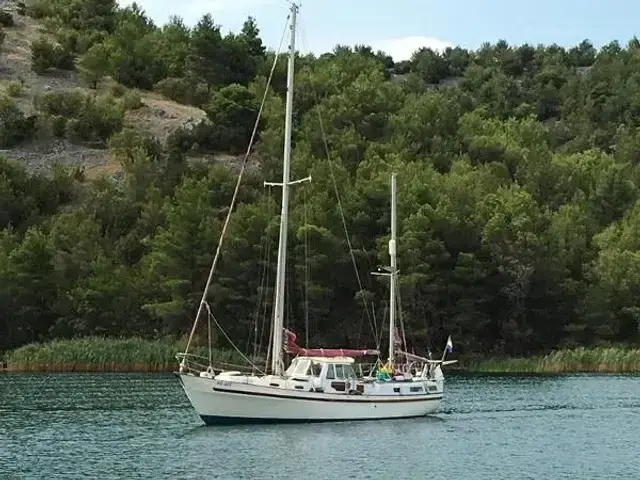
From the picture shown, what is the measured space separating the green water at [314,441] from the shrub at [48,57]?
307 ft

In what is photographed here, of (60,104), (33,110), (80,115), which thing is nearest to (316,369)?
(80,115)

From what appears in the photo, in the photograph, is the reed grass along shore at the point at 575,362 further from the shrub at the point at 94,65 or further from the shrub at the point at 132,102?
the shrub at the point at 94,65

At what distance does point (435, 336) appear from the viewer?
92500 mm

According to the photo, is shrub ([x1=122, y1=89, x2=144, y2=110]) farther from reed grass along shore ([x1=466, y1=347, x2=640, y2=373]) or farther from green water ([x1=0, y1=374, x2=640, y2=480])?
green water ([x1=0, y1=374, x2=640, y2=480])

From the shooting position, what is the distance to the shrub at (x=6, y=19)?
165875mm

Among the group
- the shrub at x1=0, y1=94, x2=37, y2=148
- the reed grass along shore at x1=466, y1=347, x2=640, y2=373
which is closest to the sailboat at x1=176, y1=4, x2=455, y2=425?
the reed grass along shore at x1=466, y1=347, x2=640, y2=373

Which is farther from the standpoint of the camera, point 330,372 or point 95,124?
point 95,124

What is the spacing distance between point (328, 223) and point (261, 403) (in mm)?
47336

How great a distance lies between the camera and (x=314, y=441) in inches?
1735

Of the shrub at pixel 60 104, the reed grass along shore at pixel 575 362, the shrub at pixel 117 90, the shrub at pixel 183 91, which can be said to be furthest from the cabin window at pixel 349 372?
the shrub at pixel 117 90

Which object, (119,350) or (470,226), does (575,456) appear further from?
(470,226)

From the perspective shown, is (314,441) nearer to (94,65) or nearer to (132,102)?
(132,102)

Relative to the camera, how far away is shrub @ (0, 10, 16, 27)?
544 feet

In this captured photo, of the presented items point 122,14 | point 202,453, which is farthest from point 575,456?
point 122,14
